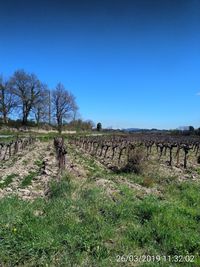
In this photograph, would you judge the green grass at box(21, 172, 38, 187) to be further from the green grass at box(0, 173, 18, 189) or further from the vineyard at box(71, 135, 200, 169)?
the vineyard at box(71, 135, 200, 169)

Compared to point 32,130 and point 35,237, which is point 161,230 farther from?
point 32,130

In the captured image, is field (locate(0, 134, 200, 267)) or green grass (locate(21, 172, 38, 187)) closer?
field (locate(0, 134, 200, 267))

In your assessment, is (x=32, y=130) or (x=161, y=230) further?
(x=32, y=130)

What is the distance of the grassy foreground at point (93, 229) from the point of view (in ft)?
22.0

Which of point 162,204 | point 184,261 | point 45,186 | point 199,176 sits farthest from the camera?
point 199,176

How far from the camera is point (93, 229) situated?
7945 millimetres

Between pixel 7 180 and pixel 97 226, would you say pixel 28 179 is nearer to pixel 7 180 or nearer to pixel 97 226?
pixel 7 180

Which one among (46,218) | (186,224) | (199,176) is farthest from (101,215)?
(199,176)

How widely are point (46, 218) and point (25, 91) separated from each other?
226ft

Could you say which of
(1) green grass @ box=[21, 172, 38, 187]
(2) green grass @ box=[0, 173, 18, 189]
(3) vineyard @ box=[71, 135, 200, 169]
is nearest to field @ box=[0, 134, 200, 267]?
(2) green grass @ box=[0, 173, 18, 189]

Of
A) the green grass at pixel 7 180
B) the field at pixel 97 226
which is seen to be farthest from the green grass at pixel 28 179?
the field at pixel 97 226

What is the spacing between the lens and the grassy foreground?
6.71m

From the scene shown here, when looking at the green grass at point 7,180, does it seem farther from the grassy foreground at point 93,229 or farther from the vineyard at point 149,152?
the vineyard at point 149,152

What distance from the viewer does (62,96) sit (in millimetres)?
84062
